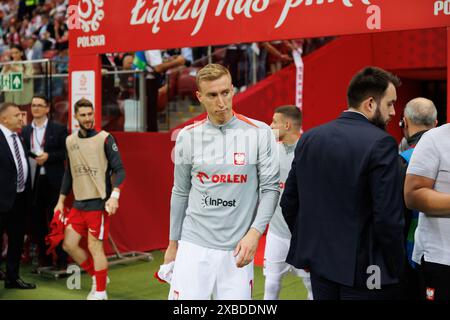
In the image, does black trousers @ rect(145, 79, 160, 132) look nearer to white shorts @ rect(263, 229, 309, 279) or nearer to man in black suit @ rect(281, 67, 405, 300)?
white shorts @ rect(263, 229, 309, 279)

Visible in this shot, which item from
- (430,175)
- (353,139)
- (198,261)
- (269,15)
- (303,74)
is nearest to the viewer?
(353,139)

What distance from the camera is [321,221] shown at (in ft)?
9.48

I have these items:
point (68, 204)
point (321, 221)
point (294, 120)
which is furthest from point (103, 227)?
point (321, 221)

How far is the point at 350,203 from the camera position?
9.14 feet

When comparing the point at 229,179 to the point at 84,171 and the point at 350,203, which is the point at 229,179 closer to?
the point at 350,203

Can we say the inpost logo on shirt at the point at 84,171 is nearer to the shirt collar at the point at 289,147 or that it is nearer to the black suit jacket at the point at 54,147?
the black suit jacket at the point at 54,147

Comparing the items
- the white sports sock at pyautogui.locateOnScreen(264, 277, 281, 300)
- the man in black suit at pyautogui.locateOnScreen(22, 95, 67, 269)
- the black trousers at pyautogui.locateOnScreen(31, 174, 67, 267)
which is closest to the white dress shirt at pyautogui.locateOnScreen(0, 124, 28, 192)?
the man in black suit at pyautogui.locateOnScreen(22, 95, 67, 269)

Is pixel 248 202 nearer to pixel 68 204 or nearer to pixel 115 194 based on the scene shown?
pixel 115 194

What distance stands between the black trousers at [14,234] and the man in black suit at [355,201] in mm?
4442

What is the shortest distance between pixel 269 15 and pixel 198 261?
302 cm

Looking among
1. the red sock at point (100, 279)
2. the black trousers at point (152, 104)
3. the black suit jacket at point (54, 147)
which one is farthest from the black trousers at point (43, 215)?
the black trousers at point (152, 104)

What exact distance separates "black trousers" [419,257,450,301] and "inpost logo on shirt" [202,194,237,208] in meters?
1.01

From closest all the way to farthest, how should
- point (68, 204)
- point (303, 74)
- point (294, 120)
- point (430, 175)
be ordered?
point (430, 175) < point (294, 120) < point (68, 204) < point (303, 74)

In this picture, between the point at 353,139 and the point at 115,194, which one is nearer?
the point at 353,139
